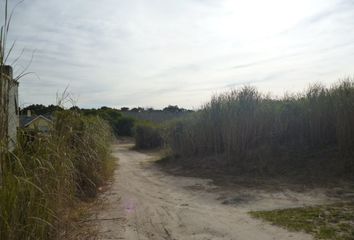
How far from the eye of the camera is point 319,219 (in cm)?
667

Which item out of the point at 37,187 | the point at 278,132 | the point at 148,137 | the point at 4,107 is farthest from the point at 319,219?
the point at 148,137

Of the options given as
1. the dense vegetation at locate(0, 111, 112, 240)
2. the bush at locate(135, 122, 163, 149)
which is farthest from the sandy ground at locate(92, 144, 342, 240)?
the bush at locate(135, 122, 163, 149)

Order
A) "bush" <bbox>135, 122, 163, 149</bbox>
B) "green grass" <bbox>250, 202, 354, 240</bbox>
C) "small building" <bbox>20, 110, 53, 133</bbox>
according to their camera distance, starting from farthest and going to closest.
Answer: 1. "bush" <bbox>135, 122, 163, 149</bbox>
2. "green grass" <bbox>250, 202, 354, 240</bbox>
3. "small building" <bbox>20, 110, 53, 133</bbox>

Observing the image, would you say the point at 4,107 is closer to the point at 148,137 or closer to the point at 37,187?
the point at 37,187

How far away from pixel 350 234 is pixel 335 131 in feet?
26.8

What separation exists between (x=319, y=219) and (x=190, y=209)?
262cm

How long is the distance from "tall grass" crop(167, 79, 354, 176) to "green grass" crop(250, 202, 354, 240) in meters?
4.29

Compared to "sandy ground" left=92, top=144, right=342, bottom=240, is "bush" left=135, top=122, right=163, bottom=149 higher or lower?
higher

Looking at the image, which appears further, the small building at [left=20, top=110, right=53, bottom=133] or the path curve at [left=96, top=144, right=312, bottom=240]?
the path curve at [left=96, top=144, right=312, bottom=240]

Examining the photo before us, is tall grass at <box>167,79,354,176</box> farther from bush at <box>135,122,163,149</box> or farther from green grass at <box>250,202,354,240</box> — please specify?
bush at <box>135,122,163,149</box>

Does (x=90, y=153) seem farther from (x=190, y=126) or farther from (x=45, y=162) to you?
(x=190, y=126)

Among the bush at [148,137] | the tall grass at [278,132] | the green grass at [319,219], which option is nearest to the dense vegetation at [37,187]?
the green grass at [319,219]

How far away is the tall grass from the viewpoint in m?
12.2

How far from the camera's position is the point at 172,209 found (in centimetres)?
814
